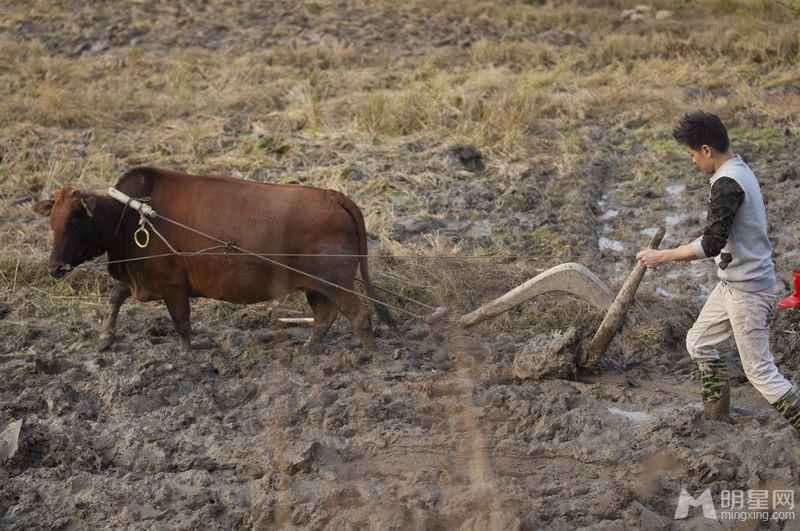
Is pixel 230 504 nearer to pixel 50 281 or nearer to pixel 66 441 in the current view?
pixel 66 441

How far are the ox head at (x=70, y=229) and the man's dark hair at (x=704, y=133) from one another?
391 centimetres

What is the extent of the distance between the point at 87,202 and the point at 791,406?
460 cm

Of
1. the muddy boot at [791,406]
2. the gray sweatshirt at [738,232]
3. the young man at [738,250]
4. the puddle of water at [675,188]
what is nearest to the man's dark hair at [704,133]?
the young man at [738,250]

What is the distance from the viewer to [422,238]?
8.55 m

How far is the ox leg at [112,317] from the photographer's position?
657 centimetres

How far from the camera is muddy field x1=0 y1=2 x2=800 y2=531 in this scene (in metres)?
4.62

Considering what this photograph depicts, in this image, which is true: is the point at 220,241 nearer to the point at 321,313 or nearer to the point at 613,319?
the point at 321,313

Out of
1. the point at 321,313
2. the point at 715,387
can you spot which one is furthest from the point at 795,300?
the point at 321,313

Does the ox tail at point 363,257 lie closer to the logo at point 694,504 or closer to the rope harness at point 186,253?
the rope harness at point 186,253

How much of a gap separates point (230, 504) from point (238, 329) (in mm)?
2580

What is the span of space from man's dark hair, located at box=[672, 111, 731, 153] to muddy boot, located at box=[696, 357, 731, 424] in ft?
4.08

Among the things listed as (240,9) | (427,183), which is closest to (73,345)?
(427,183)

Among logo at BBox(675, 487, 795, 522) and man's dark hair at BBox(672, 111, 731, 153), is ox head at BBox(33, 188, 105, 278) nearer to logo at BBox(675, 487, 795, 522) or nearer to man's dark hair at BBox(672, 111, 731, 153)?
man's dark hair at BBox(672, 111, 731, 153)

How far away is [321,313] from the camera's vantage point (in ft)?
21.7
